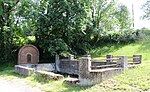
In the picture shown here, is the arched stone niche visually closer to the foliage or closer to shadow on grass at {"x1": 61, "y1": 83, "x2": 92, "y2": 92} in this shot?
the foliage

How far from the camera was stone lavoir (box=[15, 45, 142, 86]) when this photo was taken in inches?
525

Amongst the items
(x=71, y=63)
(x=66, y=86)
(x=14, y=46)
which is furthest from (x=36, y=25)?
(x=66, y=86)

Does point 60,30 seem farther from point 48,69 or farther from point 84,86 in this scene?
point 84,86

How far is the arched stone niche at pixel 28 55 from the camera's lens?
2477cm

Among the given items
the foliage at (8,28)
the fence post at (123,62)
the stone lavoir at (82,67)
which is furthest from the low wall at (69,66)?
the foliage at (8,28)

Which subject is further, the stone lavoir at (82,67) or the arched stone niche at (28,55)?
the arched stone niche at (28,55)

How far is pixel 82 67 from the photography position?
13.5 m

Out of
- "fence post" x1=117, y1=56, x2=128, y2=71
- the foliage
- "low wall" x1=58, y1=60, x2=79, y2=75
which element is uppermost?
the foliage

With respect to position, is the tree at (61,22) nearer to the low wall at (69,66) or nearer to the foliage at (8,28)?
the low wall at (69,66)

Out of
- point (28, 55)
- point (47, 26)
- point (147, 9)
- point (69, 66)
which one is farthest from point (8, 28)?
point (147, 9)

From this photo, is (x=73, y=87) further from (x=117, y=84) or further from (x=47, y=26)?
(x=47, y=26)

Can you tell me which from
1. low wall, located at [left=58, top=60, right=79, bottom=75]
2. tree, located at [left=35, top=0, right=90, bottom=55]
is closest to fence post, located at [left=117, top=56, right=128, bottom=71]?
low wall, located at [left=58, top=60, right=79, bottom=75]

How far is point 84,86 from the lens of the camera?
1314 cm

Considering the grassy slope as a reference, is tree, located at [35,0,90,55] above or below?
above
